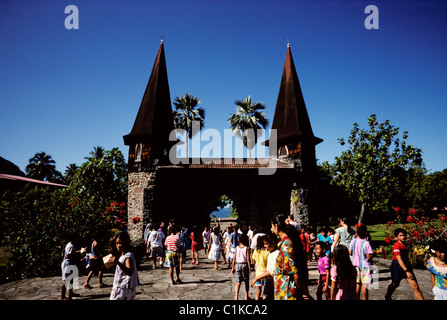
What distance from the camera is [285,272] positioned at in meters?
3.69

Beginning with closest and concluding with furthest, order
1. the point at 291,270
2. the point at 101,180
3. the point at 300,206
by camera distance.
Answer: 1. the point at 291,270
2. the point at 300,206
3. the point at 101,180

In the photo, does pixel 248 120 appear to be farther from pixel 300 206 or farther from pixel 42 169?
pixel 42 169

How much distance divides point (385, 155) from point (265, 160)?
10660mm

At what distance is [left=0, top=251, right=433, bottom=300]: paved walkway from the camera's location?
655cm

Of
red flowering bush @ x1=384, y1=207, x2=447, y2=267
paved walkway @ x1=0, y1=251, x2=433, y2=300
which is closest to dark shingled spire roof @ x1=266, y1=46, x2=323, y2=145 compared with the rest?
red flowering bush @ x1=384, y1=207, x2=447, y2=267

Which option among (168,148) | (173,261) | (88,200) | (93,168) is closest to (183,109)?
(168,148)

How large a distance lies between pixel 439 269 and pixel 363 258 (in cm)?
167

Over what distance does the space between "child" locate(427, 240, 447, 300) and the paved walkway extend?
2.44m

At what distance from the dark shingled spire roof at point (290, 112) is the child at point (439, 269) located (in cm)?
1592

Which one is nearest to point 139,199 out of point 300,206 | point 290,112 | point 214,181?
point 214,181

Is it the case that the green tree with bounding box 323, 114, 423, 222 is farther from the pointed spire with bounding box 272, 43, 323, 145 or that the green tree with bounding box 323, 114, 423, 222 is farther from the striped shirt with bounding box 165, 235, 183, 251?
the striped shirt with bounding box 165, 235, 183, 251

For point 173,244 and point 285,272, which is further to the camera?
point 173,244

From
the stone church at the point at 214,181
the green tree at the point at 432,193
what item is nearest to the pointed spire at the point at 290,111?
the stone church at the point at 214,181
